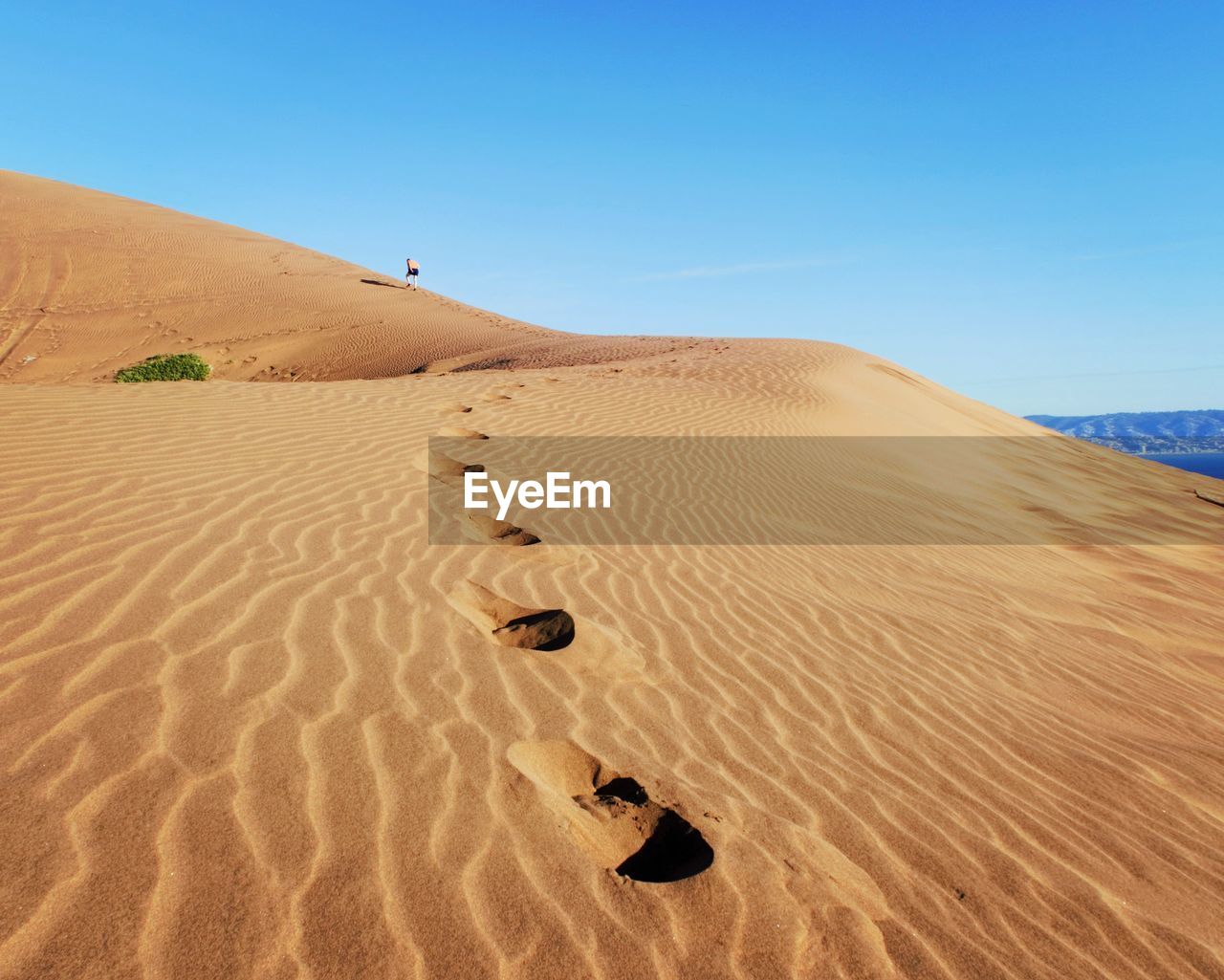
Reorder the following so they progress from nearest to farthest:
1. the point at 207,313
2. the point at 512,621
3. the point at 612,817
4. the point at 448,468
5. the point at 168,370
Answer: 1. the point at 612,817
2. the point at 512,621
3. the point at 448,468
4. the point at 168,370
5. the point at 207,313

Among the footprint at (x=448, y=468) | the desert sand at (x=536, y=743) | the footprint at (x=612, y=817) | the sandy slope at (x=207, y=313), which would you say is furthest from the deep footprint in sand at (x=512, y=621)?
the sandy slope at (x=207, y=313)

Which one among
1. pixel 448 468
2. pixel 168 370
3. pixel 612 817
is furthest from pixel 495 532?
pixel 168 370

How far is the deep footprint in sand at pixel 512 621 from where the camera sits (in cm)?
379

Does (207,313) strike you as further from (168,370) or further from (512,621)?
(512,621)

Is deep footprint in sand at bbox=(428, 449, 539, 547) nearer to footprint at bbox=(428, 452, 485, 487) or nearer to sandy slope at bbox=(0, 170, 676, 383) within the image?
footprint at bbox=(428, 452, 485, 487)

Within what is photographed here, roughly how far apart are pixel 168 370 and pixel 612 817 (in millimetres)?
17336

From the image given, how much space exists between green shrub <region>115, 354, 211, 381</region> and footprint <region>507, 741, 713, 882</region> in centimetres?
1638

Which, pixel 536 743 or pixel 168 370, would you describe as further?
pixel 168 370

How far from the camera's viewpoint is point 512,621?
4023 mm

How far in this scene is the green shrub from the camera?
16.1 metres

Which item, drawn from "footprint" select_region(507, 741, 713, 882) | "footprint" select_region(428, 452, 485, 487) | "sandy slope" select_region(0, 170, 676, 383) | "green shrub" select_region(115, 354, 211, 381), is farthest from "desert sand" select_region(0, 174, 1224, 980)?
"sandy slope" select_region(0, 170, 676, 383)

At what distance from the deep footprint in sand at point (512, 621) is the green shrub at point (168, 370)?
1488 centimetres

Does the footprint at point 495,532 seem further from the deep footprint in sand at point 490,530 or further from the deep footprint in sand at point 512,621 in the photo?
the deep footprint in sand at point 512,621

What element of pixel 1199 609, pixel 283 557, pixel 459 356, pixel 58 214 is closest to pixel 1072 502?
pixel 1199 609
